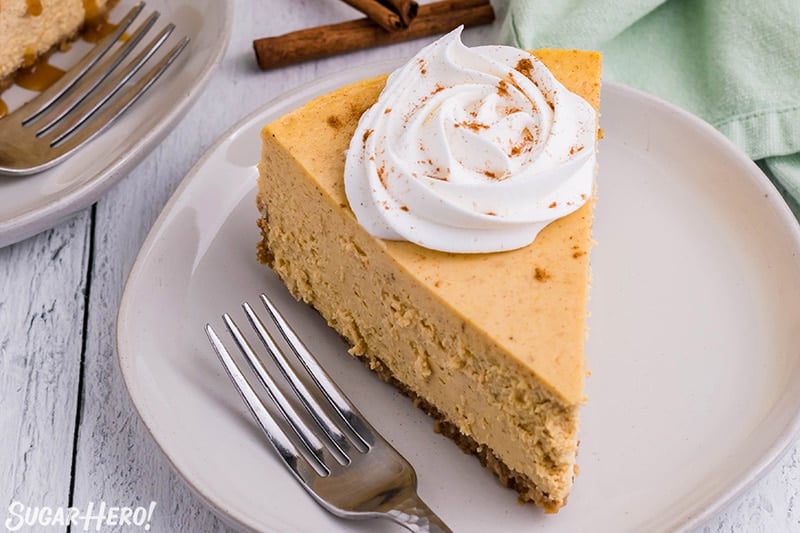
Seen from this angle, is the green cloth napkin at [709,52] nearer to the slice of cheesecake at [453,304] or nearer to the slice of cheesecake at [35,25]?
the slice of cheesecake at [453,304]

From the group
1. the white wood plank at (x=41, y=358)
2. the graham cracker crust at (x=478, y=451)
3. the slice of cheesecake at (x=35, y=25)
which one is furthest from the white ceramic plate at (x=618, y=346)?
the slice of cheesecake at (x=35, y=25)

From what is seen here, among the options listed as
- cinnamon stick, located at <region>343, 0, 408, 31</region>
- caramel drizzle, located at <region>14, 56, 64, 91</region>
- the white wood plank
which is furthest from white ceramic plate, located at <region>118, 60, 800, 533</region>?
caramel drizzle, located at <region>14, 56, 64, 91</region>

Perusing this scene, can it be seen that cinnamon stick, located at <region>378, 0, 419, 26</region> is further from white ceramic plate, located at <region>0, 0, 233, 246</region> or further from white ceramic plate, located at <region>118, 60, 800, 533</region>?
white ceramic plate, located at <region>0, 0, 233, 246</region>

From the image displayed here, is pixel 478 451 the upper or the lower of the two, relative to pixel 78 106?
lower

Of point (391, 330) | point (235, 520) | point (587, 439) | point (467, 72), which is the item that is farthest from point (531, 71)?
point (235, 520)

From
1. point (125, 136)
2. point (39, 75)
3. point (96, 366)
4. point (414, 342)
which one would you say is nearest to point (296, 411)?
point (414, 342)

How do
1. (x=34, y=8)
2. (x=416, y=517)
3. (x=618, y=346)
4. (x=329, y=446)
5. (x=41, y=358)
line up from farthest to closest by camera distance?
(x=34, y=8)
(x=41, y=358)
(x=618, y=346)
(x=329, y=446)
(x=416, y=517)

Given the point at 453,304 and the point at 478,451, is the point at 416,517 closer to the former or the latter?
the point at 478,451
